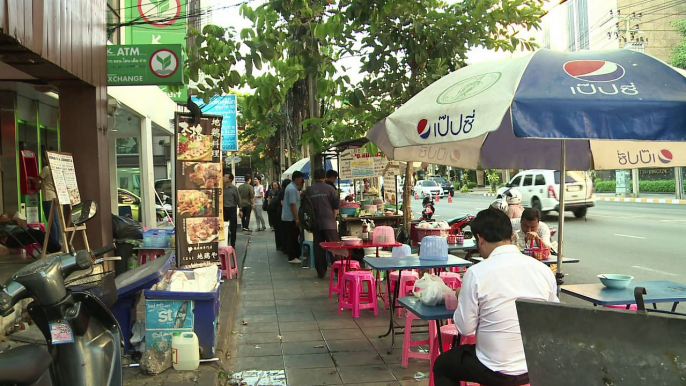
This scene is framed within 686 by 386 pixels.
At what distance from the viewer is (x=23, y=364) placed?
8.13 ft

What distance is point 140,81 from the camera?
7.87m

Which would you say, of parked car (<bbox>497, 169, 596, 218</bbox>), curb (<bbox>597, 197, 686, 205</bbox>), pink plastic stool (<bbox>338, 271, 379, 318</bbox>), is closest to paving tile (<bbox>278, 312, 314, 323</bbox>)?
A: pink plastic stool (<bbox>338, 271, 379, 318</bbox>)


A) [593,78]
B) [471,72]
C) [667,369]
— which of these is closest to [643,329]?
[667,369]

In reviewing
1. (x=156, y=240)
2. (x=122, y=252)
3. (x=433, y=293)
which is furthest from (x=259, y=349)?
(x=122, y=252)

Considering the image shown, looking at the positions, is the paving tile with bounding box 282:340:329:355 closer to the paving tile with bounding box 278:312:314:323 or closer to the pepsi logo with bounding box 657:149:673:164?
the paving tile with bounding box 278:312:314:323

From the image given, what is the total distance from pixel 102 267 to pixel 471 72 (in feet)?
17.2

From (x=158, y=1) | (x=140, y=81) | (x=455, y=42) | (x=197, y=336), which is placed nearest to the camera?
(x=197, y=336)

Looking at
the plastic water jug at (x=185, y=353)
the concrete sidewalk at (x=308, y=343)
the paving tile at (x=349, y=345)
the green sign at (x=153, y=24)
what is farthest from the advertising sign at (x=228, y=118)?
the plastic water jug at (x=185, y=353)

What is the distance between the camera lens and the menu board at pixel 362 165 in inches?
459

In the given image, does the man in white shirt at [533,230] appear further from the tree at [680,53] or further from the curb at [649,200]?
the tree at [680,53]

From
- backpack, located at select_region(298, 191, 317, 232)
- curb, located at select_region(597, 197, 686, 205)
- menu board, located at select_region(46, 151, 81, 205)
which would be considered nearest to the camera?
menu board, located at select_region(46, 151, 81, 205)

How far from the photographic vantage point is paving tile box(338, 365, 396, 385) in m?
4.77

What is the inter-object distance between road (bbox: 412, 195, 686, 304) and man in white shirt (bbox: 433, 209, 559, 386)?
266 inches

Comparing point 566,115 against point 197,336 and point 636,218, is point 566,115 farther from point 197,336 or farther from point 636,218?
point 636,218
